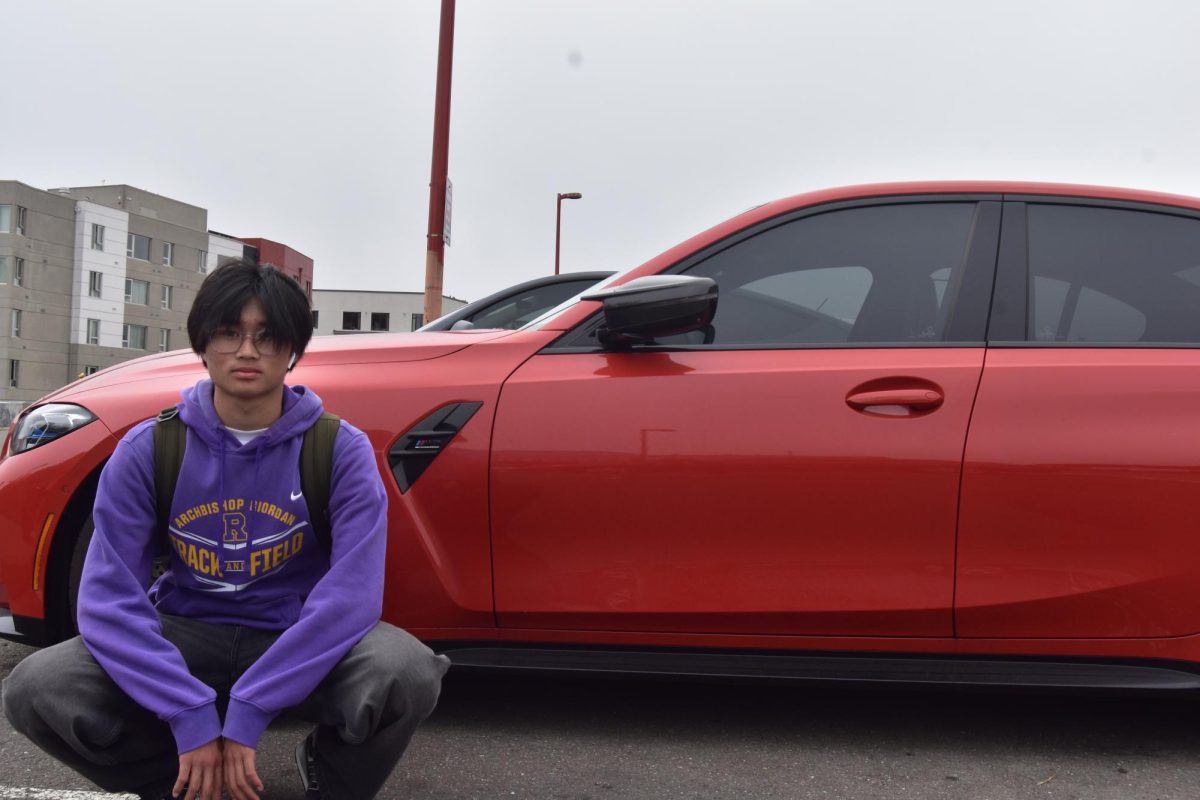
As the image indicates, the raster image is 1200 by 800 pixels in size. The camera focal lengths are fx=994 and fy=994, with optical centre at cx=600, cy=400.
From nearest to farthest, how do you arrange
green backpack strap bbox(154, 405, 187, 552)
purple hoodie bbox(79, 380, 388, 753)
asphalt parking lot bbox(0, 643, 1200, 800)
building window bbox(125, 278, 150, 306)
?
purple hoodie bbox(79, 380, 388, 753)
green backpack strap bbox(154, 405, 187, 552)
asphalt parking lot bbox(0, 643, 1200, 800)
building window bbox(125, 278, 150, 306)

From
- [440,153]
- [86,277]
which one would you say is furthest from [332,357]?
[86,277]

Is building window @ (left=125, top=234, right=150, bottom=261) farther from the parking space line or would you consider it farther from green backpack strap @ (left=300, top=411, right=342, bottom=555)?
green backpack strap @ (left=300, top=411, right=342, bottom=555)

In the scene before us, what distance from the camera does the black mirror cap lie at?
8.00 feet

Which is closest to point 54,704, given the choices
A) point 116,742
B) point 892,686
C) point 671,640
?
point 116,742

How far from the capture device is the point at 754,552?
2438 mm

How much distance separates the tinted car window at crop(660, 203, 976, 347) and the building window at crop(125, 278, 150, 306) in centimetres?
6214

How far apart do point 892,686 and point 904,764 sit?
0.23 meters

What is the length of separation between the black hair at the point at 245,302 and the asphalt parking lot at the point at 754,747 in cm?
106

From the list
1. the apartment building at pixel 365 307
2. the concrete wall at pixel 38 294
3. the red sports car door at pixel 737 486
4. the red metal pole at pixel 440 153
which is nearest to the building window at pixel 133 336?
the concrete wall at pixel 38 294

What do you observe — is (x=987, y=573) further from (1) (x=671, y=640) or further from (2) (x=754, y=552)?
(1) (x=671, y=640)

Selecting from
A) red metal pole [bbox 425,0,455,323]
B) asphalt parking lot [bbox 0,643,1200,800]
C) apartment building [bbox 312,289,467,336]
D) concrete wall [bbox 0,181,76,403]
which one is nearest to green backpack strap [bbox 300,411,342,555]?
asphalt parking lot [bbox 0,643,1200,800]

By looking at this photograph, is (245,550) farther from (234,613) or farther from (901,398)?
(901,398)

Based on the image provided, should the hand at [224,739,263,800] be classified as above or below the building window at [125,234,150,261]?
below

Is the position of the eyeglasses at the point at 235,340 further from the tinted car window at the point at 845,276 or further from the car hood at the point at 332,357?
the tinted car window at the point at 845,276
